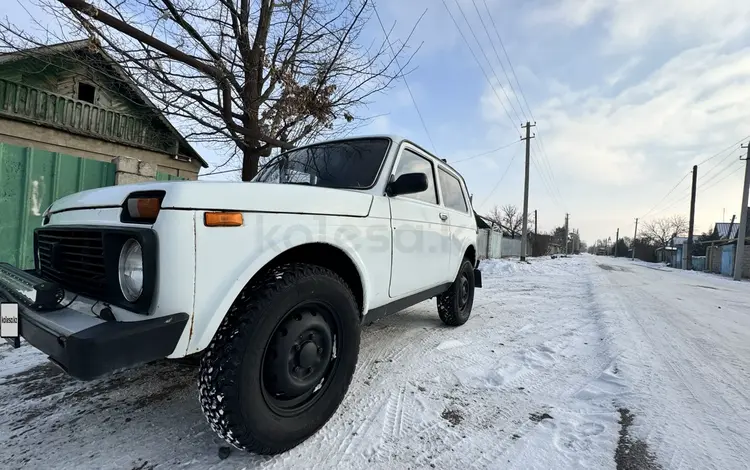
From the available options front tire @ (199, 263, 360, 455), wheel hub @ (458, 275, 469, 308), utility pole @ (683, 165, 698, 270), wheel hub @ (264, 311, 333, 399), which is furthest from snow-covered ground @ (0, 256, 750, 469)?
utility pole @ (683, 165, 698, 270)

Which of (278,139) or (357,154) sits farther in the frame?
(278,139)

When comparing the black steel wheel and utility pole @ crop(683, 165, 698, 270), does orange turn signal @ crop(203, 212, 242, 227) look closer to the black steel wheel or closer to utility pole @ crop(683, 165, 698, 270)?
the black steel wheel

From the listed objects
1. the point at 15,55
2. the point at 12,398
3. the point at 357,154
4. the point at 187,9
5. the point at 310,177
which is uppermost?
the point at 187,9

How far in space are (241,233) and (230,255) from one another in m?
0.11

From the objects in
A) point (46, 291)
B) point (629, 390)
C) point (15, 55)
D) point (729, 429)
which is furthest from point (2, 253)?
point (729, 429)

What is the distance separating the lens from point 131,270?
4.81ft

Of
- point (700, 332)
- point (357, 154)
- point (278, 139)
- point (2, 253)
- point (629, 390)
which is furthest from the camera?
point (278, 139)

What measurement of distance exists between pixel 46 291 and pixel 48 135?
995 centimetres

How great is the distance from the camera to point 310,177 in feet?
9.59

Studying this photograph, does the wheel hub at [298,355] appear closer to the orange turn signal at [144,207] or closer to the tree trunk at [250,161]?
the orange turn signal at [144,207]

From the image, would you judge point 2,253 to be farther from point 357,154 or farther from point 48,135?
point 357,154

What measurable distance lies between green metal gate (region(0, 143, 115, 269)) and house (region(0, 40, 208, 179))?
2.85 feet

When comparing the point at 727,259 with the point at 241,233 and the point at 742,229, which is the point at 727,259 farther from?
the point at 241,233

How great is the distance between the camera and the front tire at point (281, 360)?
1.48 m
